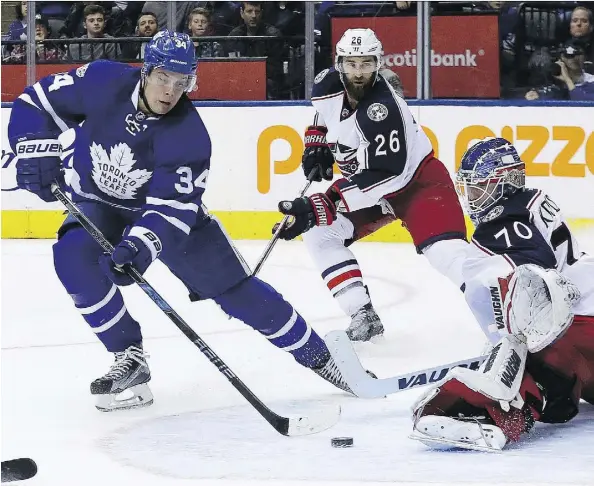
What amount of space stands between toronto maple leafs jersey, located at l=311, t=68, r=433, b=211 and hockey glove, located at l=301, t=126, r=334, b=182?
0.55 feet

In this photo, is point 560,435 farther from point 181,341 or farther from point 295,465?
point 181,341

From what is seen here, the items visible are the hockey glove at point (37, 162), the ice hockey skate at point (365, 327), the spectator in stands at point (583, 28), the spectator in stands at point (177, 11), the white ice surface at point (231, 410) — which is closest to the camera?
the white ice surface at point (231, 410)

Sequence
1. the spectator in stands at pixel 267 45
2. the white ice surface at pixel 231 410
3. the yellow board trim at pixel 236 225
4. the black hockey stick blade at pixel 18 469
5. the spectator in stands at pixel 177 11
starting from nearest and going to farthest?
the black hockey stick blade at pixel 18 469 → the white ice surface at pixel 231 410 → the yellow board trim at pixel 236 225 → the spectator in stands at pixel 267 45 → the spectator in stands at pixel 177 11

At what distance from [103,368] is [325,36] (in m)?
3.22

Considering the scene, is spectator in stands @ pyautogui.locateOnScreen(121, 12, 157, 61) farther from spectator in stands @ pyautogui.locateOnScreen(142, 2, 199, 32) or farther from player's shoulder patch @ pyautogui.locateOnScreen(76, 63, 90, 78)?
player's shoulder patch @ pyautogui.locateOnScreen(76, 63, 90, 78)

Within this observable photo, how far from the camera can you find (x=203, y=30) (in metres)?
6.75

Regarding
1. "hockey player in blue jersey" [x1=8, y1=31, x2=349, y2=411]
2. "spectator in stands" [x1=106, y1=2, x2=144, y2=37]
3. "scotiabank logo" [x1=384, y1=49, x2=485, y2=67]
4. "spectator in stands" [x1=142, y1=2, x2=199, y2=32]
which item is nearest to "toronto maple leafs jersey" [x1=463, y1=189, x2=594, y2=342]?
"hockey player in blue jersey" [x1=8, y1=31, x2=349, y2=411]

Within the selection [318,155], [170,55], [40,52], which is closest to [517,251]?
[170,55]

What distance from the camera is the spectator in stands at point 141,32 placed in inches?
267

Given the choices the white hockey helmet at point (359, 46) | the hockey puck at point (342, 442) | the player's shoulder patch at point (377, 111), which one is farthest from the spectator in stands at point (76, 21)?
the hockey puck at point (342, 442)

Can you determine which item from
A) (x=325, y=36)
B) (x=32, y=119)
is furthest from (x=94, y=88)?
(x=325, y=36)

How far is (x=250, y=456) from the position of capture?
9.16 ft

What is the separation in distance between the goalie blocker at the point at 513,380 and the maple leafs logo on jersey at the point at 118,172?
97cm

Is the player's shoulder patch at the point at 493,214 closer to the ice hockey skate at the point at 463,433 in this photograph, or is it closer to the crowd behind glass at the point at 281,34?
the ice hockey skate at the point at 463,433
